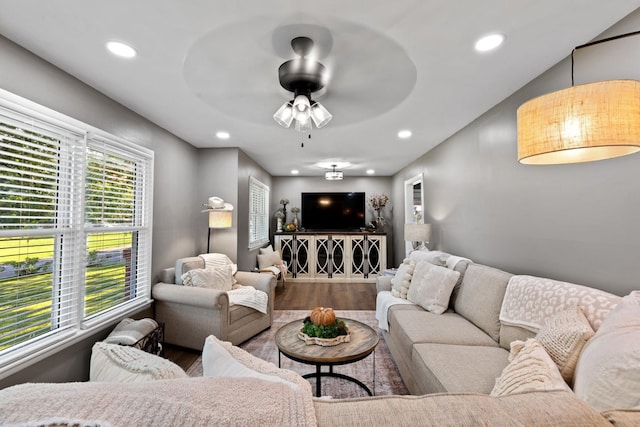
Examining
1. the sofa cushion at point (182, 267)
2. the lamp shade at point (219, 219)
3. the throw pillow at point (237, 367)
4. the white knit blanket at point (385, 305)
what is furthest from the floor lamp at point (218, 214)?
the throw pillow at point (237, 367)

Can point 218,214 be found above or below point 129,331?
above

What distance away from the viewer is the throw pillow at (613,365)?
2.75ft

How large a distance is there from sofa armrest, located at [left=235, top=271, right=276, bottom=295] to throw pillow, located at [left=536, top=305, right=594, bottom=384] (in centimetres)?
264

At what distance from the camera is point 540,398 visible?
0.62 metres

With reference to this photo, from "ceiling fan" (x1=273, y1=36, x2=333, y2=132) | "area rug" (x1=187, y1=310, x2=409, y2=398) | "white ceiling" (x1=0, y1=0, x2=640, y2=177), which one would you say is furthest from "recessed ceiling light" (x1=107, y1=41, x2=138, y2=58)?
"area rug" (x1=187, y1=310, x2=409, y2=398)

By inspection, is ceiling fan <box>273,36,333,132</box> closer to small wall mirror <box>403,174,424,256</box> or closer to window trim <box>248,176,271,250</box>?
window trim <box>248,176,271,250</box>

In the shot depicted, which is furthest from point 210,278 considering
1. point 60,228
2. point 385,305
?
point 385,305

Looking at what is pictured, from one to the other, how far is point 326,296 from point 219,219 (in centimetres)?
238

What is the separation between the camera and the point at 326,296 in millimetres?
4965

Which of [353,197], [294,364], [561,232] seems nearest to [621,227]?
[561,232]

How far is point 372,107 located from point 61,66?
2294 millimetres

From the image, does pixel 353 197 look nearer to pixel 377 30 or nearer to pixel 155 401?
pixel 377 30

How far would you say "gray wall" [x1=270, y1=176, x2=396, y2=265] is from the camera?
6.70m

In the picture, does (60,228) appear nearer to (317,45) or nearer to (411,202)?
(317,45)
